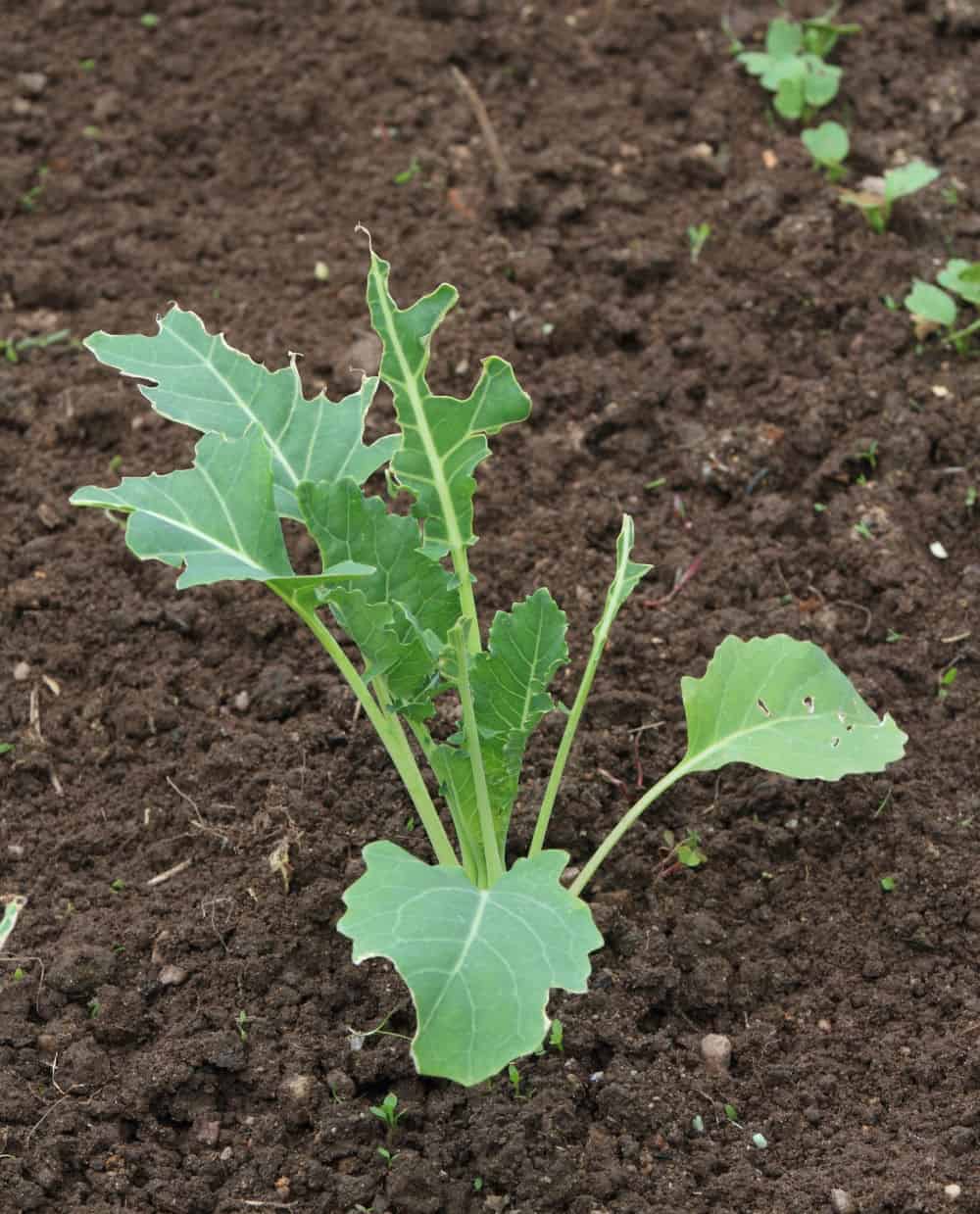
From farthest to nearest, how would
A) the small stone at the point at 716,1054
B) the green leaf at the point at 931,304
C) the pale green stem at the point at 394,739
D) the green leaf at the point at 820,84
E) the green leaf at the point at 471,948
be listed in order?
the green leaf at the point at 820,84 < the green leaf at the point at 931,304 < the small stone at the point at 716,1054 < the pale green stem at the point at 394,739 < the green leaf at the point at 471,948

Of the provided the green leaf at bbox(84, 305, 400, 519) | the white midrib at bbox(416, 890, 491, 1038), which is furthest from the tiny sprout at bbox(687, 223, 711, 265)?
the white midrib at bbox(416, 890, 491, 1038)

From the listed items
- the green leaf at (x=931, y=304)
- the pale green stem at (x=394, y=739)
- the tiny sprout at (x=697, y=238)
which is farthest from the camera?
the tiny sprout at (x=697, y=238)

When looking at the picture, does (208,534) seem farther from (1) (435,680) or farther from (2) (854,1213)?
(2) (854,1213)

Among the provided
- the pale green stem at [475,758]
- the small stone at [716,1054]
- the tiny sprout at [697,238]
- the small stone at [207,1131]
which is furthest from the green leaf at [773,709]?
the tiny sprout at [697,238]

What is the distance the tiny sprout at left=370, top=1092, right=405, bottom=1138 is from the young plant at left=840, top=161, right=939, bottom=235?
7.21 feet

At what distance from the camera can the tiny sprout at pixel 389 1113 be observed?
197 centimetres

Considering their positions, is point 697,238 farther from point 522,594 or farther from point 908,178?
point 522,594

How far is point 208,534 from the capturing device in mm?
1892

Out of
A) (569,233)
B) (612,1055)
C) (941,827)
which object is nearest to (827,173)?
(569,233)

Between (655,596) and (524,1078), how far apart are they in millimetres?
963

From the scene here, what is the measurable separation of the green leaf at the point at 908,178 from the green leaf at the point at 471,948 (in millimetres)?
1988

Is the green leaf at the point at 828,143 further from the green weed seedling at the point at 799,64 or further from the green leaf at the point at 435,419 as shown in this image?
the green leaf at the point at 435,419

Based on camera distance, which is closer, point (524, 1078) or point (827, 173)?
point (524, 1078)

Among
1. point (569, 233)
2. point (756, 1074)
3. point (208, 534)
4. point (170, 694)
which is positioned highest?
point (208, 534)
